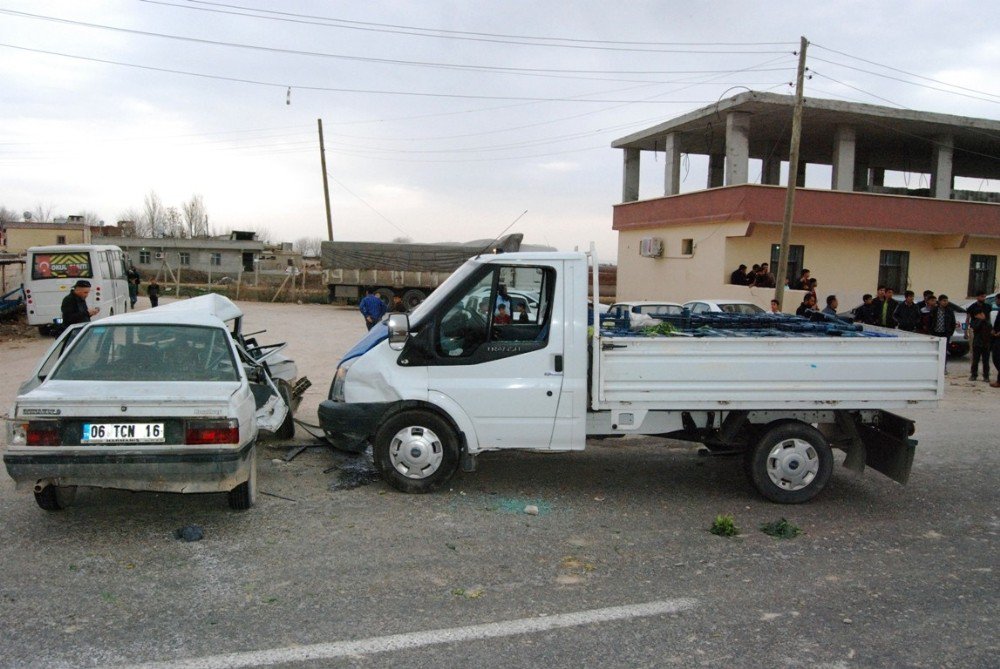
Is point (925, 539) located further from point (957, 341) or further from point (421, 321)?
point (957, 341)

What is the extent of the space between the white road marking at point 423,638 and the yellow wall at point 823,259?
18.0 metres

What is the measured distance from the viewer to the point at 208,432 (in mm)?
5074

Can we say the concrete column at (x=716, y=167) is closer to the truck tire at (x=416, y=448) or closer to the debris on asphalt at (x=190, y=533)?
the truck tire at (x=416, y=448)

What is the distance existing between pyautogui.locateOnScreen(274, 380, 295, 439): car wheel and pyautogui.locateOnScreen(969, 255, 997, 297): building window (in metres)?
24.9

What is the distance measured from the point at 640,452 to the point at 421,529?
3.28 meters

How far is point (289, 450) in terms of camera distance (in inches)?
305

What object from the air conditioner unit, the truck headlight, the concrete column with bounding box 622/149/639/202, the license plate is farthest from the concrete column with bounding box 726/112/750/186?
the license plate

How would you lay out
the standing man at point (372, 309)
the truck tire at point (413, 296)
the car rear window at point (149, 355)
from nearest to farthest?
the car rear window at point (149, 355) < the standing man at point (372, 309) < the truck tire at point (413, 296)

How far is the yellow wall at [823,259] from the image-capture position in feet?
74.7

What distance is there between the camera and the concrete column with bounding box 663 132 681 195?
25.7m

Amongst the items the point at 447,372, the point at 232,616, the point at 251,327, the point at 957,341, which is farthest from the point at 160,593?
the point at 251,327

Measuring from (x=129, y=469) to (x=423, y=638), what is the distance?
93.7 inches

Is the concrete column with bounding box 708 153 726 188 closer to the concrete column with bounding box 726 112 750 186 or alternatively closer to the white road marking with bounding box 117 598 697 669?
the concrete column with bounding box 726 112 750 186

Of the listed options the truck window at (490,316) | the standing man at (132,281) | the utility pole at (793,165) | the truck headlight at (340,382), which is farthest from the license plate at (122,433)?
the standing man at (132,281)
